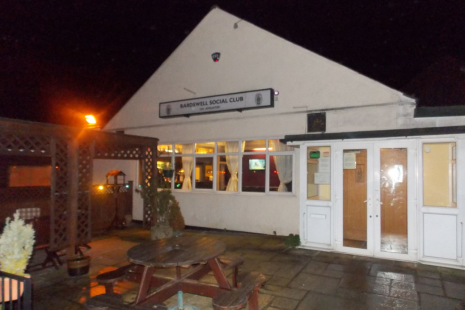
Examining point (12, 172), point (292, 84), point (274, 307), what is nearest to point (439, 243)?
point (274, 307)

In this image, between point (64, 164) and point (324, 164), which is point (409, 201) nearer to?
point (324, 164)

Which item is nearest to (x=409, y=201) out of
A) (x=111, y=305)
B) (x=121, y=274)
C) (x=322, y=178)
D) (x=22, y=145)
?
(x=322, y=178)

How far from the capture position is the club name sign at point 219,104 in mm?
8641

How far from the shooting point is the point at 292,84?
837 cm

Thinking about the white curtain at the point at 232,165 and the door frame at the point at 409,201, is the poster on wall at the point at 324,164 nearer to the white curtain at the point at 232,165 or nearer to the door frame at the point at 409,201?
the door frame at the point at 409,201

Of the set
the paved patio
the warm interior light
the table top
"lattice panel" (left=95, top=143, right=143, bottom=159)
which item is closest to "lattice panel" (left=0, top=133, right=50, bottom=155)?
"lattice panel" (left=95, top=143, right=143, bottom=159)

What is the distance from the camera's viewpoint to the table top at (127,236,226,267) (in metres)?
3.88

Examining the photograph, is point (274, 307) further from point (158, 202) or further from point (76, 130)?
point (76, 130)

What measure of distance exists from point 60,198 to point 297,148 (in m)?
5.82

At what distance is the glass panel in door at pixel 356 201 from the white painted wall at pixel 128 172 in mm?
6906

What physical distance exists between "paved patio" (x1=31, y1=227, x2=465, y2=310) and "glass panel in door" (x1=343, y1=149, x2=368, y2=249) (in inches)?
42.7

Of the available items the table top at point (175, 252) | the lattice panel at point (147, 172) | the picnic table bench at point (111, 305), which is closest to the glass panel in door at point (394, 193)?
the table top at point (175, 252)

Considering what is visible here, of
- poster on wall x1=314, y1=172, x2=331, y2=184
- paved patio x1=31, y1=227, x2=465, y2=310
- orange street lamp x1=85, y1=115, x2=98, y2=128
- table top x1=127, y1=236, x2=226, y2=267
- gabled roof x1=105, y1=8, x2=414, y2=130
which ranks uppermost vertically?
gabled roof x1=105, y1=8, x2=414, y2=130

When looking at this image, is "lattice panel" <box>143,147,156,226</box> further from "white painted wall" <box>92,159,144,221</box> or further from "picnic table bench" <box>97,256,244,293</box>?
"picnic table bench" <box>97,256,244,293</box>
